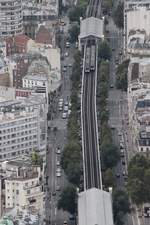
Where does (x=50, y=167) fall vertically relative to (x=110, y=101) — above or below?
below

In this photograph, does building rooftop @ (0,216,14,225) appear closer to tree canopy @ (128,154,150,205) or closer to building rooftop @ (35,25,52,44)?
tree canopy @ (128,154,150,205)

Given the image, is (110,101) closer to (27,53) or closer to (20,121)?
(27,53)

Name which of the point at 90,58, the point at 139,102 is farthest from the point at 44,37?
the point at 139,102

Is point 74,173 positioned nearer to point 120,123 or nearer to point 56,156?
point 56,156

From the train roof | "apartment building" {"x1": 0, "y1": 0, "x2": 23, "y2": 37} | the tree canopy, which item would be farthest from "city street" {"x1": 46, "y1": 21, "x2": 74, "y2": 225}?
"apartment building" {"x1": 0, "y1": 0, "x2": 23, "y2": 37}

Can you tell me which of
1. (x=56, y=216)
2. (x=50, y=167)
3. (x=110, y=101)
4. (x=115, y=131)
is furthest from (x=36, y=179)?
(x=110, y=101)

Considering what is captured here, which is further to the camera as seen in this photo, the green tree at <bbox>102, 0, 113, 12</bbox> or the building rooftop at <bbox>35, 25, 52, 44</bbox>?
the green tree at <bbox>102, 0, 113, 12</bbox>

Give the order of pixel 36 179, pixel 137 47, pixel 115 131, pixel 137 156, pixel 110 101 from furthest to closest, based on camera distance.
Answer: pixel 137 47
pixel 110 101
pixel 115 131
pixel 137 156
pixel 36 179
